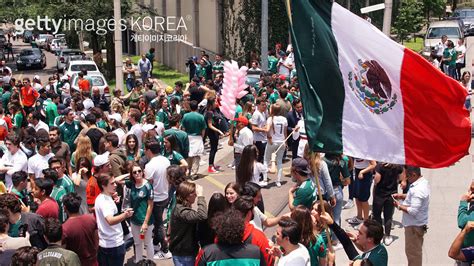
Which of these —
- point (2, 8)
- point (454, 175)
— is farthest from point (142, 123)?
point (2, 8)

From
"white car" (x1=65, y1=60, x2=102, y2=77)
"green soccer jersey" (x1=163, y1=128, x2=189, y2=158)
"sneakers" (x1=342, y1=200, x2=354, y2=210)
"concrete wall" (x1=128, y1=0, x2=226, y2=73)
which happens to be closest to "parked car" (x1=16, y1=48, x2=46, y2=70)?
"concrete wall" (x1=128, y1=0, x2=226, y2=73)

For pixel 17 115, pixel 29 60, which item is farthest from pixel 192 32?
pixel 17 115

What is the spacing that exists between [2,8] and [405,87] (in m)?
39.0

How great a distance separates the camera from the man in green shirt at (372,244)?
616cm

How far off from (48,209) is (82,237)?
78 cm

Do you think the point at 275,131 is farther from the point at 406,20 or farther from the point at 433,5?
the point at 433,5

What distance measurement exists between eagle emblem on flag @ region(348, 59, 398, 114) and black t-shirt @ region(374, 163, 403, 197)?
3.61 meters

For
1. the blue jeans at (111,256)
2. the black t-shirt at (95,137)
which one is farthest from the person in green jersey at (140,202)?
the black t-shirt at (95,137)

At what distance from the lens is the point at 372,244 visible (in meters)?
6.31

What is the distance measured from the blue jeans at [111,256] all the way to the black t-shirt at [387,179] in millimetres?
4161

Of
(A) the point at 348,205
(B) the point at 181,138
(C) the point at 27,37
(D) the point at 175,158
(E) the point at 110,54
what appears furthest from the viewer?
(C) the point at 27,37

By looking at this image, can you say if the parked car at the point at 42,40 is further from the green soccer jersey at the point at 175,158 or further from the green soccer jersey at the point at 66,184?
the green soccer jersey at the point at 66,184

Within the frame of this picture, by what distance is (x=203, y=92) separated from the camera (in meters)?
17.5

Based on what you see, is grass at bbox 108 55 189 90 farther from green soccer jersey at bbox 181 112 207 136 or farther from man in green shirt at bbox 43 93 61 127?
green soccer jersey at bbox 181 112 207 136
